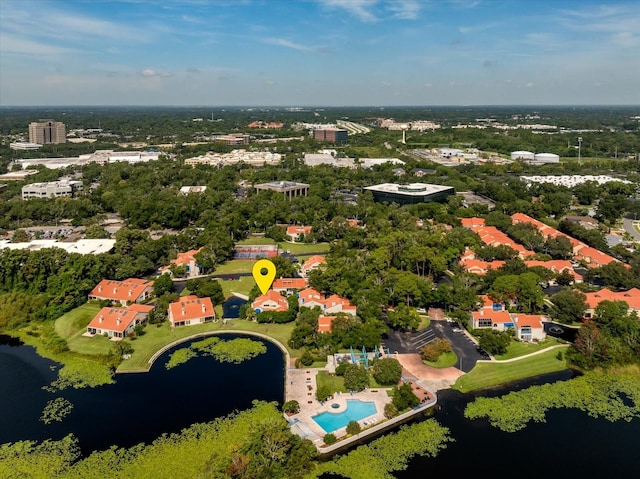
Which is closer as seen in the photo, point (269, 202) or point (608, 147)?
point (269, 202)

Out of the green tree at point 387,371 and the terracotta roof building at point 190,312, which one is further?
the terracotta roof building at point 190,312

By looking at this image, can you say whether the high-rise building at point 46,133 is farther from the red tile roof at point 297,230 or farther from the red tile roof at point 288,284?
the red tile roof at point 288,284

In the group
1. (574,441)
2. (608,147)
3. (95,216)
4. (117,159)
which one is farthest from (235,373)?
(608,147)

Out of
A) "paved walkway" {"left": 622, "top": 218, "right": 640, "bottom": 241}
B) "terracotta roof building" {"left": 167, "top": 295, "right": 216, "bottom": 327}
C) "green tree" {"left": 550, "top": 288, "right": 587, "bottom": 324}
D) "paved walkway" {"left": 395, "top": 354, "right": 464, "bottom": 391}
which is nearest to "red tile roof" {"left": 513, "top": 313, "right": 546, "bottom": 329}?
A: "green tree" {"left": 550, "top": 288, "right": 587, "bottom": 324}

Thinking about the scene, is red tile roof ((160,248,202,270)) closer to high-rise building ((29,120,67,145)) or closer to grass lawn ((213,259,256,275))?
grass lawn ((213,259,256,275))

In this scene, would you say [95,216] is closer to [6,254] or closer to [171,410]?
A: [6,254]

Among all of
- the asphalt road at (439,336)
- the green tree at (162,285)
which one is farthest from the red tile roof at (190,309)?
the asphalt road at (439,336)
